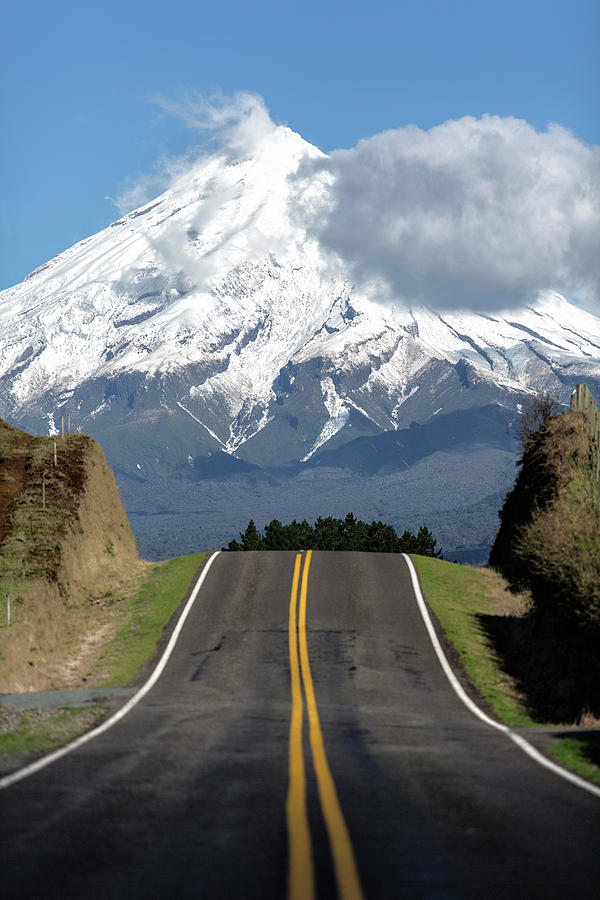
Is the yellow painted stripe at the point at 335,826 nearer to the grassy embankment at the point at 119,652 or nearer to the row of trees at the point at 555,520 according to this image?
the grassy embankment at the point at 119,652

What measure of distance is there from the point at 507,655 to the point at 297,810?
20642 millimetres

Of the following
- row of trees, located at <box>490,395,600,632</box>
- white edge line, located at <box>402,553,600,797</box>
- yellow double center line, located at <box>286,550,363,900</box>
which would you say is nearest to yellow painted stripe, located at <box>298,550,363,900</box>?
yellow double center line, located at <box>286,550,363,900</box>

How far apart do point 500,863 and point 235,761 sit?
5.32 meters

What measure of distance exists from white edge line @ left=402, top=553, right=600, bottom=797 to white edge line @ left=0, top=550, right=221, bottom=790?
6153 mm

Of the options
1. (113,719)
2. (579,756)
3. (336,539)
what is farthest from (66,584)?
(336,539)

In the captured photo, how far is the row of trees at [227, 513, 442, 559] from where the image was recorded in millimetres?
99312

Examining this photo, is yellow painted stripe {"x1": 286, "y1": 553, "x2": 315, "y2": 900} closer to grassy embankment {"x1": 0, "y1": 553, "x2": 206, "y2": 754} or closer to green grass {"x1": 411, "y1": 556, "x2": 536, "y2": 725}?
grassy embankment {"x1": 0, "y1": 553, "x2": 206, "y2": 754}

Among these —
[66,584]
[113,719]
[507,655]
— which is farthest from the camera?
[66,584]

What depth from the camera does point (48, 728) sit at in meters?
16.5

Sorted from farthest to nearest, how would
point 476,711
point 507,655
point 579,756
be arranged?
point 507,655 < point 476,711 < point 579,756

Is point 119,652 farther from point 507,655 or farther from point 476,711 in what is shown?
point 476,711

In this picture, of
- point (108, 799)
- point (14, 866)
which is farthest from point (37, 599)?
point (14, 866)

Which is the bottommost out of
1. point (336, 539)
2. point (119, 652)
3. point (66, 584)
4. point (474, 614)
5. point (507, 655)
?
point (119, 652)

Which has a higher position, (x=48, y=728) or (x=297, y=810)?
(x=297, y=810)
